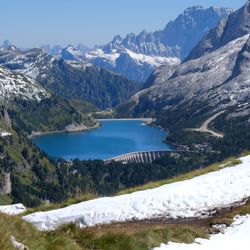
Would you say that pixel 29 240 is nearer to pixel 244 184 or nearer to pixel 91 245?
pixel 91 245

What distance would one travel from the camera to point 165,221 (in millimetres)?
23406

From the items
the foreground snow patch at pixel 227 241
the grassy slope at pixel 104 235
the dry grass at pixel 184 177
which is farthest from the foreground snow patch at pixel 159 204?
the foreground snow patch at pixel 227 241

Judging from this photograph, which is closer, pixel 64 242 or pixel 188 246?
pixel 64 242

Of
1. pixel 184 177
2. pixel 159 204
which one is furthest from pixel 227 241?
pixel 184 177

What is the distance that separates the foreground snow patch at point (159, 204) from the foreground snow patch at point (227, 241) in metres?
3.19

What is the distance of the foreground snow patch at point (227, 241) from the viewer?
17.9 m

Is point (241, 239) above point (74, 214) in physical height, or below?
below

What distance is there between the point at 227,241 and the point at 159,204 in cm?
678

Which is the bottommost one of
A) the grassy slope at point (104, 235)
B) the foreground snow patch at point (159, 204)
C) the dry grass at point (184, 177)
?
the grassy slope at point (104, 235)

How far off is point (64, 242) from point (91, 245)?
2.18 m

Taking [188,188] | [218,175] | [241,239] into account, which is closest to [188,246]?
[241,239]

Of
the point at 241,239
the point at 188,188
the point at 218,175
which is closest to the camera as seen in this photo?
the point at 241,239

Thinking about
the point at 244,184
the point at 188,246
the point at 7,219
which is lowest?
the point at 188,246

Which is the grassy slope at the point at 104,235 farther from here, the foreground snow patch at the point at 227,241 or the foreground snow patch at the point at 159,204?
the foreground snow patch at the point at 159,204
